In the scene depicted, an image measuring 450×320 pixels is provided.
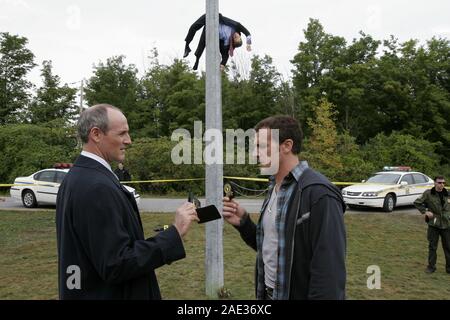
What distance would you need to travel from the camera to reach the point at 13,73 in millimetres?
39406

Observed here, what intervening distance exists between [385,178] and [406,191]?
92 centimetres

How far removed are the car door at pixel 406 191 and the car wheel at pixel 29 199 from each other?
14256 mm

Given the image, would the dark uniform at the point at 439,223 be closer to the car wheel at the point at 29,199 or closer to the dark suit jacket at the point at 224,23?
the dark suit jacket at the point at 224,23

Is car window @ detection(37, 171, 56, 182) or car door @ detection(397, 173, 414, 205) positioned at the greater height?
car window @ detection(37, 171, 56, 182)

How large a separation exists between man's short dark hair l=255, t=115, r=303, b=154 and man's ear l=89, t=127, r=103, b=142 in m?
1.01

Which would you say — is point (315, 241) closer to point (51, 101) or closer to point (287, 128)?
point (287, 128)

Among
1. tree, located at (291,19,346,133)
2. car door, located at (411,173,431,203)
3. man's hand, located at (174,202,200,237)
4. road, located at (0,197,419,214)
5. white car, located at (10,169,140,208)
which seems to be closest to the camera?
man's hand, located at (174,202,200,237)

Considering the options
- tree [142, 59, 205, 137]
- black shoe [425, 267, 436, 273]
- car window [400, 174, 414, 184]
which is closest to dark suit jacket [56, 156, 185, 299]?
black shoe [425, 267, 436, 273]

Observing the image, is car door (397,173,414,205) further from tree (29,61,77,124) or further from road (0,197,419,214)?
tree (29,61,77,124)

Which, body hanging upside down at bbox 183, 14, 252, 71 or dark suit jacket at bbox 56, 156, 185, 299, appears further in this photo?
body hanging upside down at bbox 183, 14, 252, 71

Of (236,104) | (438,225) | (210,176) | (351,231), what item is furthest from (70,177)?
(236,104)

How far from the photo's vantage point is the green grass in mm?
6316

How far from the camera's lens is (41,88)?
40.6m
